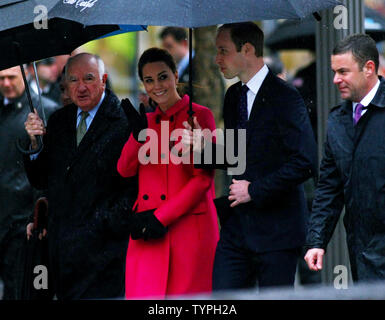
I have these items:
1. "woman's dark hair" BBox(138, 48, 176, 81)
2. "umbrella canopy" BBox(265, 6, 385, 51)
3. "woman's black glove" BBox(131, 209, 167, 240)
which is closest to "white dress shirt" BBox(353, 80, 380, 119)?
"woman's dark hair" BBox(138, 48, 176, 81)

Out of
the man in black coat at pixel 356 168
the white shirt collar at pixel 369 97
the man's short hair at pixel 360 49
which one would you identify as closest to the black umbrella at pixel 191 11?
the man's short hair at pixel 360 49

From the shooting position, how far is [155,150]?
21.1 ft

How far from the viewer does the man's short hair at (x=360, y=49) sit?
5539 mm

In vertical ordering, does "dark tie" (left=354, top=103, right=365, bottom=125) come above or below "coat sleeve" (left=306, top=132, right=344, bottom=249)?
above

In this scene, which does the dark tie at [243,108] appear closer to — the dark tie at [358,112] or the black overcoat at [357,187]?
the black overcoat at [357,187]

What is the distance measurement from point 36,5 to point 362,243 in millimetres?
2434

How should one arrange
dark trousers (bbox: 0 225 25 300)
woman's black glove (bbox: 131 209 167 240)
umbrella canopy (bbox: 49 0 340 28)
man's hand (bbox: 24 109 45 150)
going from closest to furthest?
umbrella canopy (bbox: 49 0 340 28)
woman's black glove (bbox: 131 209 167 240)
man's hand (bbox: 24 109 45 150)
dark trousers (bbox: 0 225 25 300)

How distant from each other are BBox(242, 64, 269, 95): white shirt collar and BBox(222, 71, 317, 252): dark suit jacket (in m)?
0.03

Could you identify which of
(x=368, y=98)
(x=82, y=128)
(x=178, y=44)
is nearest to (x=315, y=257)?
(x=368, y=98)

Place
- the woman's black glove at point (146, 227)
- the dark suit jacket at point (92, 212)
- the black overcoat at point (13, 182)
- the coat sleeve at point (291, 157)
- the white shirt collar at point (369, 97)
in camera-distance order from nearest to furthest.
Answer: the white shirt collar at point (369, 97) → the coat sleeve at point (291, 157) → the woman's black glove at point (146, 227) → the dark suit jacket at point (92, 212) → the black overcoat at point (13, 182)

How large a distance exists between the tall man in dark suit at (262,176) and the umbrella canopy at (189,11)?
678 mm

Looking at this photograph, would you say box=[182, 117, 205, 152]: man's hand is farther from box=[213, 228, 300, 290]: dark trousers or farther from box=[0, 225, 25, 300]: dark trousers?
box=[0, 225, 25, 300]: dark trousers

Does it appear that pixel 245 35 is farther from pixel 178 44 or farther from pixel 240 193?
pixel 178 44

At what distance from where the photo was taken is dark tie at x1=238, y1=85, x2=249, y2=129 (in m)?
6.12
